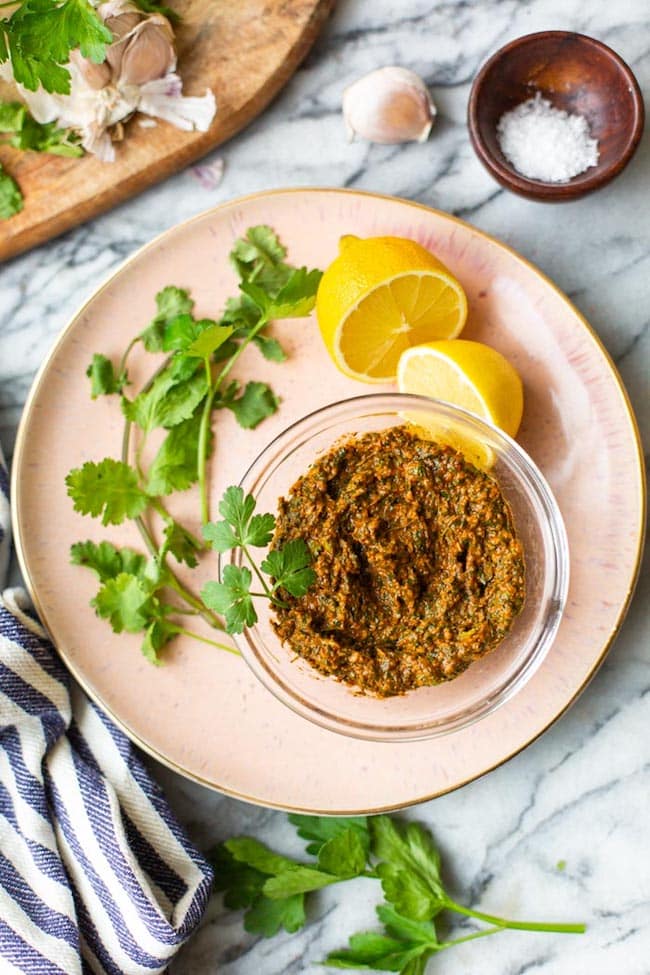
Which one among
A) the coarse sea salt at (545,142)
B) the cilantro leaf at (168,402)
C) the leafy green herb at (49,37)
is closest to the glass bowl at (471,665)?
the cilantro leaf at (168,402)

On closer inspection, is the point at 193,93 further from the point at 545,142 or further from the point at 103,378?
the point at 545,142

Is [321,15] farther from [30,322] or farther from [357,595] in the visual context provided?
[357,595]

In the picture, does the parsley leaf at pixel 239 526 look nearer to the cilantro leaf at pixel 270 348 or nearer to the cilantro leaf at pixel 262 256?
the cilantro leaf at pixel 270 348

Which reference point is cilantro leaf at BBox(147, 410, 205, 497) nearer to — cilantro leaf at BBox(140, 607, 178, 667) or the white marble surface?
cilantro leaf at BBox(140, 607, 178, 667)

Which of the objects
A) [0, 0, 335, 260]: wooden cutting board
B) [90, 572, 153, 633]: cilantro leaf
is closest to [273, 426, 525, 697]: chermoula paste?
[90, 572, 153, 633]: cilantro leaf

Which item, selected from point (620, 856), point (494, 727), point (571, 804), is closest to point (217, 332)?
point (494, 727)

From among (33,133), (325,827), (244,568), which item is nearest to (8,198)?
(33,133)
